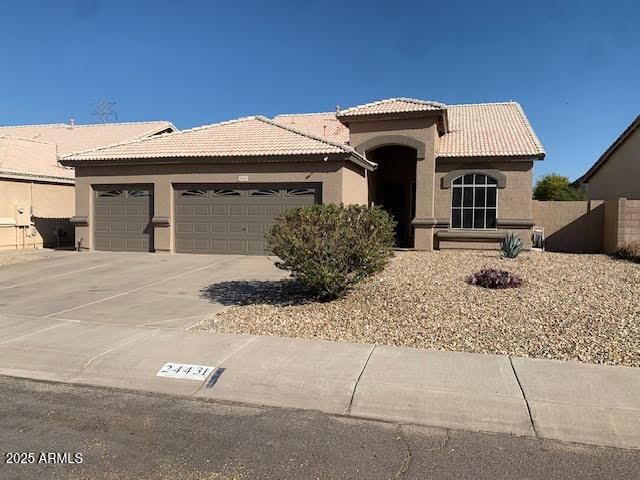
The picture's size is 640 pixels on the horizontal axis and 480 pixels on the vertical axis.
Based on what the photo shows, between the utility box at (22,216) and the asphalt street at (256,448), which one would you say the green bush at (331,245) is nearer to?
the asphalt street at (256,448)

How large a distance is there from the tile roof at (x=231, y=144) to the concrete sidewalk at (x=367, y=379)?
33.9 ft

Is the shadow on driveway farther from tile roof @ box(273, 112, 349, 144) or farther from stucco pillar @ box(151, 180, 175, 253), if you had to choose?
Result: tile roof @ box(273, 112, 349, 144)

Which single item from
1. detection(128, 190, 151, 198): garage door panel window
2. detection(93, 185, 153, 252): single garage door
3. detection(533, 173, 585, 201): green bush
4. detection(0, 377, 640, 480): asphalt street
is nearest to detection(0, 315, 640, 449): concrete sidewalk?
detection(0, 377, 640, 480): asphalt street

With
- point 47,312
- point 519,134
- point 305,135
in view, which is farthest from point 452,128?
point 47,312

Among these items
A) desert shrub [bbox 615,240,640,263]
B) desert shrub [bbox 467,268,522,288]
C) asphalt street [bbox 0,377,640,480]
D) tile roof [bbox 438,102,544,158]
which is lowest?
asphalt street [bbox 0,377,640,480]

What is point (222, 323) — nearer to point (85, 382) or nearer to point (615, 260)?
point (85, 382)

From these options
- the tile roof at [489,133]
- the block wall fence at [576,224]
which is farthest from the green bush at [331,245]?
the block wall fence at [576,224]

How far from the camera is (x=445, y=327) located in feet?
25.3

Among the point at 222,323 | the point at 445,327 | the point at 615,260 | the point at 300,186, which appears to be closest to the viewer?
the point at 445,327

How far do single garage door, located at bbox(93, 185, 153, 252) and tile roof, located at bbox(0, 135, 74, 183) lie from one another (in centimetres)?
499

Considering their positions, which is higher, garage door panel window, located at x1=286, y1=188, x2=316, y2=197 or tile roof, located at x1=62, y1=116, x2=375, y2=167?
tile roof, located at x1=62, y1=116, x2=375, y2=167

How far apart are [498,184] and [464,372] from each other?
14.2 metres

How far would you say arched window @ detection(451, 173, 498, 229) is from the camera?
18906 mm

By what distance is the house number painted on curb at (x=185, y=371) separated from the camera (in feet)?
19.2
